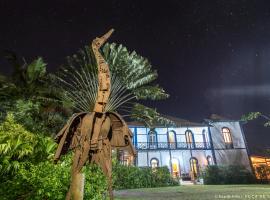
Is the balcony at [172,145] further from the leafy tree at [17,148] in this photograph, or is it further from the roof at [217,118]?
the leafy tree at [17,148]

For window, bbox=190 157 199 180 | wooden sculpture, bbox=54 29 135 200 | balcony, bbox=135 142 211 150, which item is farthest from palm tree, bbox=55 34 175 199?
window, bbox=190 157 199 180

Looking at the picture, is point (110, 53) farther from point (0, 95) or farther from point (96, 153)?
point (96, 153)

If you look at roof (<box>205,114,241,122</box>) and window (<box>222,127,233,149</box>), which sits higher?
roof (<box>205,114,241,122</box>)

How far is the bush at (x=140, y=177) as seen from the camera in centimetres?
2241

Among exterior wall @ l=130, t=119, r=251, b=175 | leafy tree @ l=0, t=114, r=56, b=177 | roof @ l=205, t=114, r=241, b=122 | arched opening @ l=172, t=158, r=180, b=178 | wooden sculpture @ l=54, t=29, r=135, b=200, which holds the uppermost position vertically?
roof @ l=205, t=114, r=241, b=122

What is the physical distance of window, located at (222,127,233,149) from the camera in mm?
33656

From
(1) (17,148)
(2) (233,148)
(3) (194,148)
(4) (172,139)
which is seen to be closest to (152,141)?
(4) (172,139)

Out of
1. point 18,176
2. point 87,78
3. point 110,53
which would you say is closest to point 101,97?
point 18,176

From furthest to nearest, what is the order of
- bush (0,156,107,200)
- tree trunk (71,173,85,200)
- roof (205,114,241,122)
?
roof (205,114,241,122)
bush (0,156,107,200)
tree trunk (71,173,85,200)

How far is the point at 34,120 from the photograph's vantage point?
11.7 metres

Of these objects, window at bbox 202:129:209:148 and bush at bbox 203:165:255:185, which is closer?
bush at bbox 203:165:255:185

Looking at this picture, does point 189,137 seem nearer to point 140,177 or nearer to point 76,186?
point 140,177

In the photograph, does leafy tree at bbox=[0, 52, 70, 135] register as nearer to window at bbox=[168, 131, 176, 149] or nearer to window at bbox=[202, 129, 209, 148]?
window at bbox=[168, 131, 176, 149]

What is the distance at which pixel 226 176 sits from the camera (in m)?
26.9
